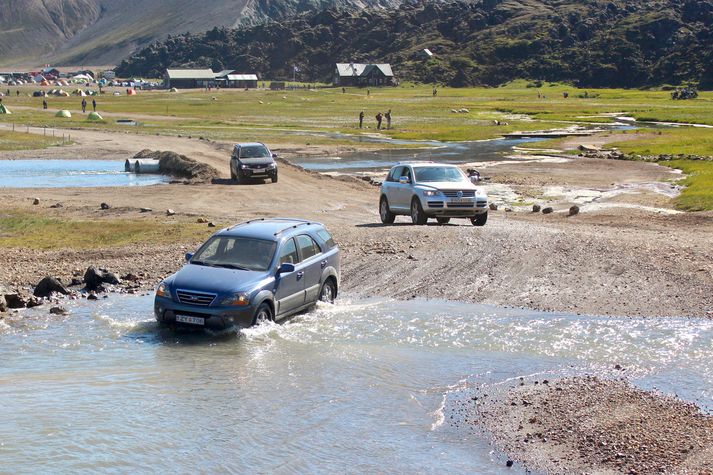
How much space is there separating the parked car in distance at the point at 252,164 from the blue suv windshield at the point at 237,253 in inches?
1056

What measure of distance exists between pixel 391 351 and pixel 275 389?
9.68 ft

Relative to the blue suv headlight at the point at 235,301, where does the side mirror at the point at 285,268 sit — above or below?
above

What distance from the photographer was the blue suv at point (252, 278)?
16797 millimetres

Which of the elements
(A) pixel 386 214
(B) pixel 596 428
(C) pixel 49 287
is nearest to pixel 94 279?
(C) pixel 49 287

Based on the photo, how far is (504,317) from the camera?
1953cm

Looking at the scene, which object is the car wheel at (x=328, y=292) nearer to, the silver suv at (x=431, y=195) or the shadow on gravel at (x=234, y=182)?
the silver suv at (x=431, y=195)

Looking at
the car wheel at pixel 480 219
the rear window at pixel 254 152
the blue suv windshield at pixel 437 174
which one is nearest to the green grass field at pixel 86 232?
the blue suv windshield at pixel 437 174

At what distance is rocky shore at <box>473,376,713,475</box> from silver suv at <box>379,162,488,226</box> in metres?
14.8

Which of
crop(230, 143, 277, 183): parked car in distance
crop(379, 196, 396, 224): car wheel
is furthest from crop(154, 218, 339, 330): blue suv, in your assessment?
crop(230, 143, 277, 183): parked car in distance

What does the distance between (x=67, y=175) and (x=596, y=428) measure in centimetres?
4206

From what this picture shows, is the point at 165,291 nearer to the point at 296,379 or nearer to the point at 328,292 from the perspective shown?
the point at 296,379

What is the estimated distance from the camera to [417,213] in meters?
30.1

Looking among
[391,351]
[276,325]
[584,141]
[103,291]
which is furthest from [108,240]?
[584,141]

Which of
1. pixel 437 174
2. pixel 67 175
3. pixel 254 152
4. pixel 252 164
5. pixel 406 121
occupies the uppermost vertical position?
pixel 437 174
